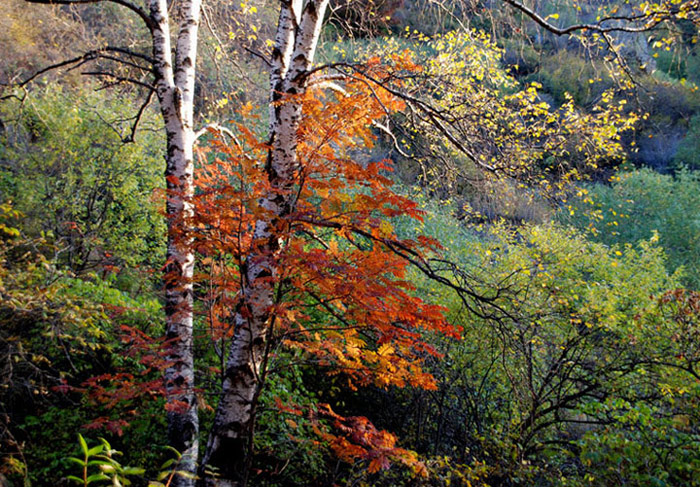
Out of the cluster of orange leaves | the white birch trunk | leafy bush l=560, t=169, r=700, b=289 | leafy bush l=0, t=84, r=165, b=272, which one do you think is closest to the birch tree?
the white birch trunk

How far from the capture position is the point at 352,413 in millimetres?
5695

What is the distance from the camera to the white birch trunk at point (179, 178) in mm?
3279

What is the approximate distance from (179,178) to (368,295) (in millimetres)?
1812

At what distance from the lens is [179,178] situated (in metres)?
3.29

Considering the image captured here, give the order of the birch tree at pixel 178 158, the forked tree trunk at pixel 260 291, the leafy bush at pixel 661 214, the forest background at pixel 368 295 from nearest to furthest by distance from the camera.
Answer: the forest background at pixel 368 295, the forked tree trunk at pixel 260 291, the birch tree at pixel 178 158, the leafy bush at pixel 661 214

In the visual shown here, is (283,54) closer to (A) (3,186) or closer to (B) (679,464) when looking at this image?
(B) (679,464)

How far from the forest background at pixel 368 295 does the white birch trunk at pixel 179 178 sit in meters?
0.19

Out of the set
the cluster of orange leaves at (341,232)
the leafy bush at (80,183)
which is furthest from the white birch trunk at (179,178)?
the leafy bush at (80,183)

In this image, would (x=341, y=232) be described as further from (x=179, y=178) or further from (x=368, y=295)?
(x=179, y=178)

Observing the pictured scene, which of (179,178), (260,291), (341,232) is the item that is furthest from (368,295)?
(179,178)

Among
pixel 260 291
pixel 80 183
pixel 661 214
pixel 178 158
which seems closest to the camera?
pixel 260 291

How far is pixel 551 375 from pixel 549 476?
0.92 meters

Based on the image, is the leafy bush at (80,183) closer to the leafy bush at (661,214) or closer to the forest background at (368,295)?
the forest background at (368,295)

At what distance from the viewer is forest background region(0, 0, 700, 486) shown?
2559mm
